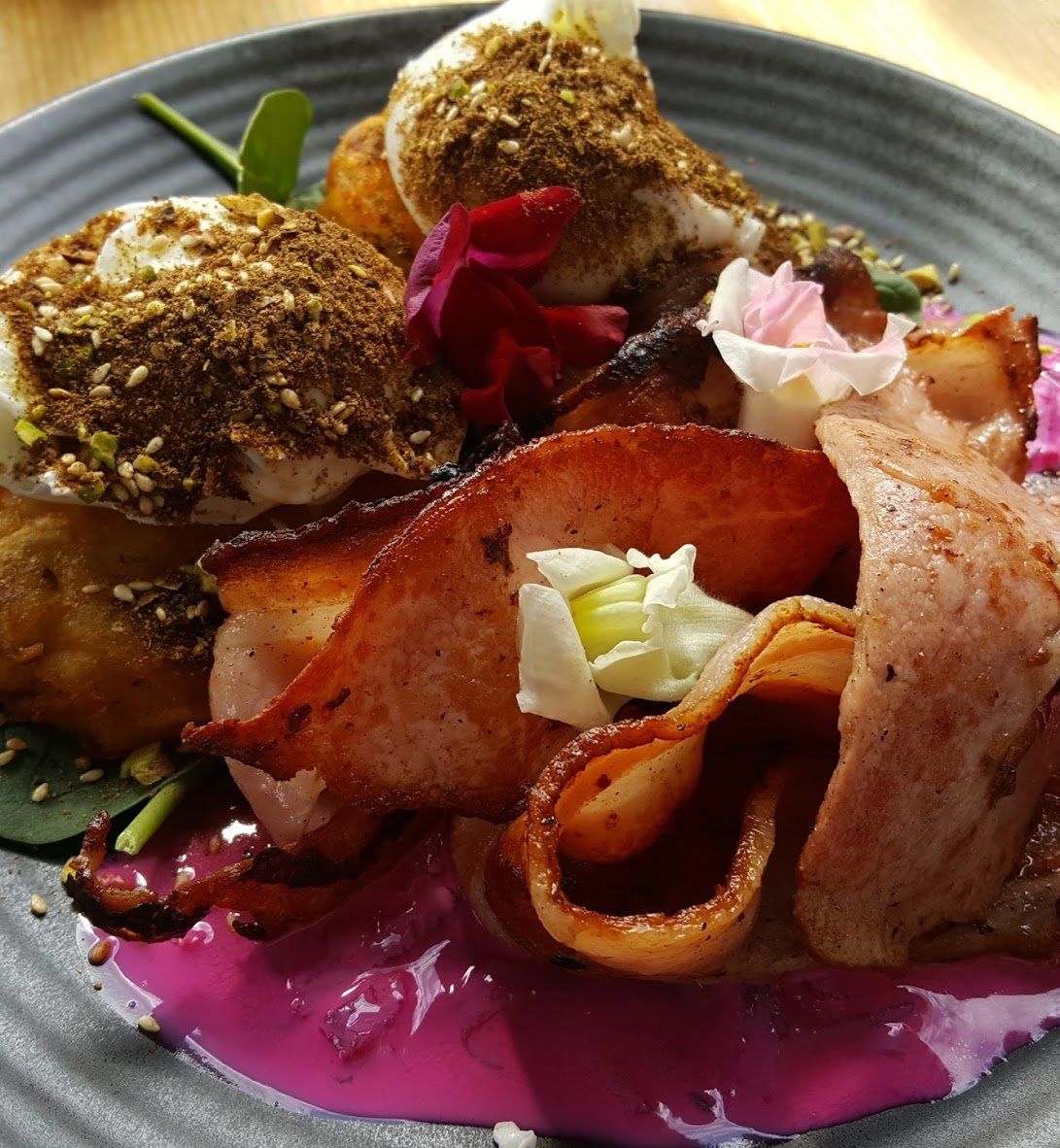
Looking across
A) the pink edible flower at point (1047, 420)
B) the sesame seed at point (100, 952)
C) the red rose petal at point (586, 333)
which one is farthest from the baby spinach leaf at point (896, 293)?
the sesame seed at point (100, 952)

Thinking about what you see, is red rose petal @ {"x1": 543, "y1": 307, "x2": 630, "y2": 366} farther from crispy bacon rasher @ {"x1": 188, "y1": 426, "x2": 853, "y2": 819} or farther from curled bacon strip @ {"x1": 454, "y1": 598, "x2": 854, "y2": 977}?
curled bacon strip @ {"x1": 454, "y1": 598, "x2": 854, "y2": 977}

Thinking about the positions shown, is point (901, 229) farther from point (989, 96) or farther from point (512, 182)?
point (512, 182)

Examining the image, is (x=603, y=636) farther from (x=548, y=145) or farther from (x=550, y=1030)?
(x=548, y=145)

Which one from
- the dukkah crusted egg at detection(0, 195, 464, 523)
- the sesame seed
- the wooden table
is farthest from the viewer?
the wooden table

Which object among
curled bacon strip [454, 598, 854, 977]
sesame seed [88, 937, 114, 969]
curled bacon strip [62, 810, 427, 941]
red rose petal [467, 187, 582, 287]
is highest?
red rose petal [467, 187, 582, 287]

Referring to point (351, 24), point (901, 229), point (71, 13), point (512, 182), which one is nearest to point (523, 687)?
point (512, 182)

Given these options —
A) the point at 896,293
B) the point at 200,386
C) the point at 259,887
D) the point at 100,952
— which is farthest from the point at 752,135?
the point at 100,952

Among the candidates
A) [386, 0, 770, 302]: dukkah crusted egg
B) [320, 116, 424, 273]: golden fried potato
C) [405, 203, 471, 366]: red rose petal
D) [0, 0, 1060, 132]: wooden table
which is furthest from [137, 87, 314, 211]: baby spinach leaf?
[405, 203, 471, 366]: red rose petal
